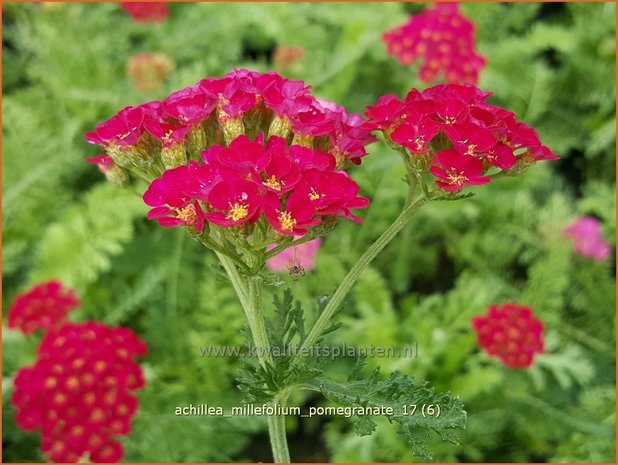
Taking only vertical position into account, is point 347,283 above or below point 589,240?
above

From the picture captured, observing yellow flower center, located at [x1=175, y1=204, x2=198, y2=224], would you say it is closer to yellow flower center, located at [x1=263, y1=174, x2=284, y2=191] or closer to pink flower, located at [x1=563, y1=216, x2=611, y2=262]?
yellow flower center, located at [x1=263, y1=174, x2=284, y2=191]

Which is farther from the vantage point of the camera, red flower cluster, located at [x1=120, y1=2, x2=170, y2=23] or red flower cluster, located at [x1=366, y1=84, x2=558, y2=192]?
red flower cluster, located at [x1=120, y1=2, x2=170, y2=23]

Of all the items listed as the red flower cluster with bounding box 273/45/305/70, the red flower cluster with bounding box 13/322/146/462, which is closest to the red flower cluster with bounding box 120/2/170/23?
the red flower cluster with bounding box 273/45/305/70

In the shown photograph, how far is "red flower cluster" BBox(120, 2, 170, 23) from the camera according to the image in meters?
2.71

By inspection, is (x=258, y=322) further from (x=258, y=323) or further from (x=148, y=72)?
(x=148, y=72)

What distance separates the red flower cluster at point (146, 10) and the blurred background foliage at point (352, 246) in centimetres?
22

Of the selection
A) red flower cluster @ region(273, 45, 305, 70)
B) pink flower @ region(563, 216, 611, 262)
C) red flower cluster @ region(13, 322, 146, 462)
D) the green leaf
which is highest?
the green leaf

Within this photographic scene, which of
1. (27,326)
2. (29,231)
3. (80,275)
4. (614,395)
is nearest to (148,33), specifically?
(29,231)

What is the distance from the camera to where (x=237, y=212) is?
2.69 ft

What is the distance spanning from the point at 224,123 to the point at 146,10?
78.8 inches

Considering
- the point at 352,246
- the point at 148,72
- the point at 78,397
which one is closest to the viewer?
the point at 78,397

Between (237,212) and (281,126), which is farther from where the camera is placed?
(281,126)

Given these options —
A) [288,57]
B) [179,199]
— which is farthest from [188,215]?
[288,57]

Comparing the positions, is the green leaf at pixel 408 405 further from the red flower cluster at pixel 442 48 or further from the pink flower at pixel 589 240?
the pink flower at pixel 589 240
